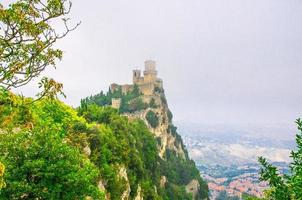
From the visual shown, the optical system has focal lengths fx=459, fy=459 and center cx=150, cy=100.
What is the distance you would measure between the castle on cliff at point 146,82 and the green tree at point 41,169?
333 feet

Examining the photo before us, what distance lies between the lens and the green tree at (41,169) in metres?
22.4

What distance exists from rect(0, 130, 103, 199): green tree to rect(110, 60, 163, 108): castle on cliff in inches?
3996

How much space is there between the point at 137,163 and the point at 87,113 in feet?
33.9

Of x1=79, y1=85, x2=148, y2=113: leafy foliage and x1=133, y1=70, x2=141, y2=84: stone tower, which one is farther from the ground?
x1=133, y1=70, x2=141, y2=84: stone tower

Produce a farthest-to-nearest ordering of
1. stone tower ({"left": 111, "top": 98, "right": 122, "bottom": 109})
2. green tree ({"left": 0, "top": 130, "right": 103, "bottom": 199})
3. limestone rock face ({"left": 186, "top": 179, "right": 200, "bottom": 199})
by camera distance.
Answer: stone tower ({"left": 111, "top": 98, "right": 122, "bottom": 109}) → limestone rock face ({"left": 186, "top": 179, "right": 200, "bottom": 199}) → green tree ({"left": 0, "top": 130, "right": 103, "bottom": 199})

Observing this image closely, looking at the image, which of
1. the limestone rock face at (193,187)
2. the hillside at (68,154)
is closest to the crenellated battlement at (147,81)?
the limestone rock face at (193,187)

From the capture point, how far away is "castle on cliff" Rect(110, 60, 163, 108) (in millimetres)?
127625

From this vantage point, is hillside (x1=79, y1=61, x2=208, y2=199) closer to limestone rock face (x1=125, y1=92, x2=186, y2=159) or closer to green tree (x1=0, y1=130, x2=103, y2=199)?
limestone rock face (x1=125, y1=92, x2=186, y2=159)

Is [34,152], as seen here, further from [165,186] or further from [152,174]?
[165,186]

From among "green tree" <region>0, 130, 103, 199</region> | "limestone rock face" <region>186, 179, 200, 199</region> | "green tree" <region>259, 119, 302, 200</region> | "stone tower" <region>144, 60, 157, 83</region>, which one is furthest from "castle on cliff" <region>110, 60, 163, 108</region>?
"green tree" <region>259, 119, 302, 200</region>

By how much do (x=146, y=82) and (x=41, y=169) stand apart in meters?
111

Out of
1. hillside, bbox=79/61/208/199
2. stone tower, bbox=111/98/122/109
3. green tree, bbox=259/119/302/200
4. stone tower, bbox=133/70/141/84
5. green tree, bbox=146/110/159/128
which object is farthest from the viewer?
stone tower, bbox=133/70/141/84

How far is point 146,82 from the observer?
13362cm

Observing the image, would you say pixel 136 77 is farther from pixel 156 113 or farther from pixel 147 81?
pixel 156 113
